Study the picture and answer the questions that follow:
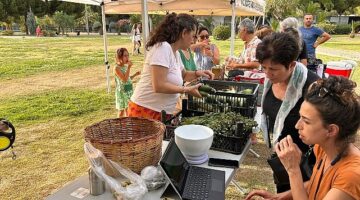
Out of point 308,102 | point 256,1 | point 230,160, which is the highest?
point 256,1

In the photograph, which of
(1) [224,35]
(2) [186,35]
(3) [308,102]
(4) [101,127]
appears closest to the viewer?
(3) [308,102]

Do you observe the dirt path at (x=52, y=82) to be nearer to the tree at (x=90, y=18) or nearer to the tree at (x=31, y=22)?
the tree at (x=31, y=22)

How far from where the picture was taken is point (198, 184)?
1498mm

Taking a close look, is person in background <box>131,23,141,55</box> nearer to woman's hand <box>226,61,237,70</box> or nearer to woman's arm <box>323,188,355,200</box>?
woman's hand <box>226,61,237,70</box>

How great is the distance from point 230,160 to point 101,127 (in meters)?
0.77

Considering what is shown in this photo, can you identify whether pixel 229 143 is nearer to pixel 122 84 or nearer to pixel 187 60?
pixel 187 60

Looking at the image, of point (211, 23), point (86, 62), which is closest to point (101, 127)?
point (86, 62)

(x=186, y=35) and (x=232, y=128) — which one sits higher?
(x=186, y=35)

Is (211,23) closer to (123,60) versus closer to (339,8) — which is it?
(339,8)

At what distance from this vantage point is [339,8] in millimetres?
39688

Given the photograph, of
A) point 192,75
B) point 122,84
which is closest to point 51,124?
point 122,84

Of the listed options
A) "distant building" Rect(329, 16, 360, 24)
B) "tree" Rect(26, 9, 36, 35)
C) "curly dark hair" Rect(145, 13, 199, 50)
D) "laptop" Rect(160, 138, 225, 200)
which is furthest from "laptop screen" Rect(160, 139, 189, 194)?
"distant building" Rect(329, 16, 360, 24)

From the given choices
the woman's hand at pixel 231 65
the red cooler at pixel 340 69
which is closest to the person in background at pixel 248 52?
the woman's hand at pixel 231 65

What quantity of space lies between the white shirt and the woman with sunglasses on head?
1.09 metres
